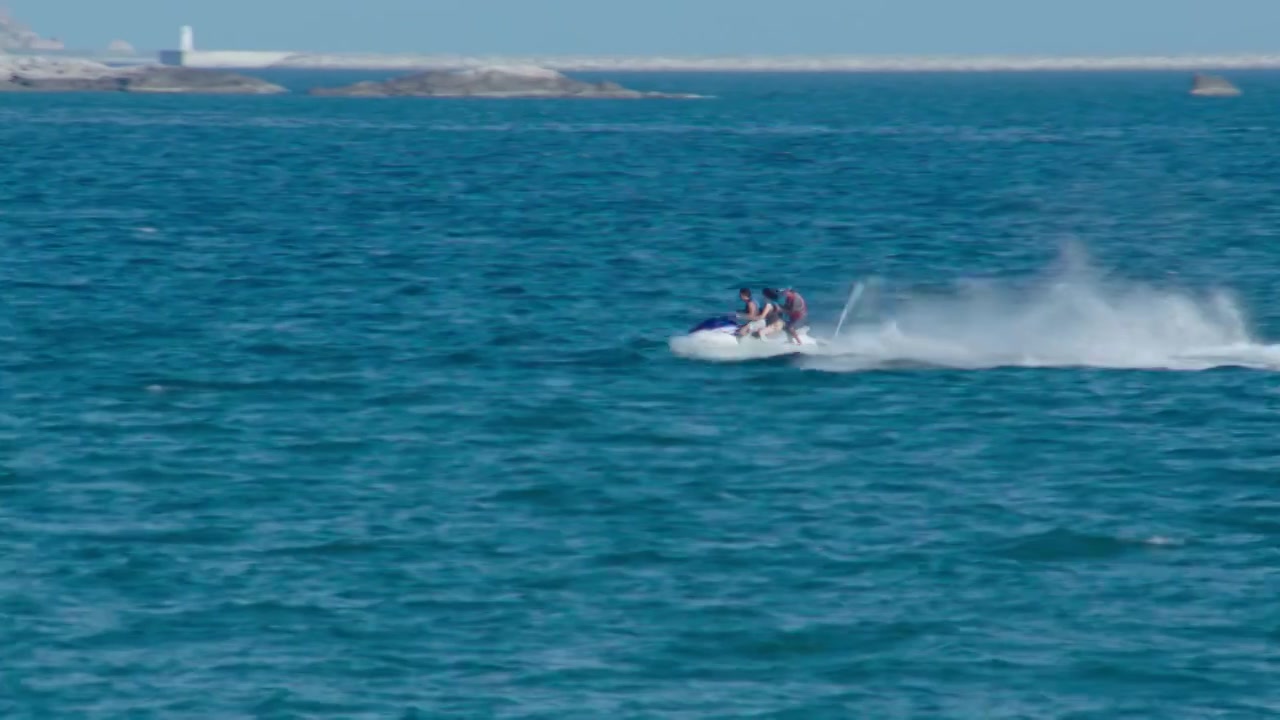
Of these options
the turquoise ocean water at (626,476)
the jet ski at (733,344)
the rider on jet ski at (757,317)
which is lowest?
the turquoise ocean water at (626,476)

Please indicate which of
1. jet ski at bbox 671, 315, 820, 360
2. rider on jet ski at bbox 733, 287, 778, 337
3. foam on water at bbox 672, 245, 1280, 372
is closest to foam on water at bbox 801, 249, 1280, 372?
foam on water at bbox 672, 245, 1280, 372

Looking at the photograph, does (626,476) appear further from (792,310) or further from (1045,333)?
(1045,333)

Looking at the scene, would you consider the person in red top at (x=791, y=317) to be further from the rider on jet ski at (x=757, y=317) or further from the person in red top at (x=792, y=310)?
the rider on jet ski at (x=757, y=317)

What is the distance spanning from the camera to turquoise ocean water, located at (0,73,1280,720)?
76.4ft

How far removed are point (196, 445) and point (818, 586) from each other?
13195 mm

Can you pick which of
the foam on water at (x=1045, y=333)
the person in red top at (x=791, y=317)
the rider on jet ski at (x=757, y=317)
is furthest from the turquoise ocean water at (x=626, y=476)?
the rider on jet ski at (x=757, y=317)

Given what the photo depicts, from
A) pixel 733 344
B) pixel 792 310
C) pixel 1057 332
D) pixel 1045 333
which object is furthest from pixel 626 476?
pixel 1057 332

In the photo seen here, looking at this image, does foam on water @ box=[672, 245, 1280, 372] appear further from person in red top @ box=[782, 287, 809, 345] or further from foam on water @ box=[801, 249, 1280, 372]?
person in red top @ box=[782, 287, 809, 345]

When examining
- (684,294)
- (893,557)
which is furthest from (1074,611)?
(684,294)

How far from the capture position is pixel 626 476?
32.9 m

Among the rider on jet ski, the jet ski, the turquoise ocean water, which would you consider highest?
the rider on jet ski

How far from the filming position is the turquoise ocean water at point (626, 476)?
23.3 metres

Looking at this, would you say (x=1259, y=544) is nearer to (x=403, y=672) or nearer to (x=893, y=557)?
(x=893, y=557)

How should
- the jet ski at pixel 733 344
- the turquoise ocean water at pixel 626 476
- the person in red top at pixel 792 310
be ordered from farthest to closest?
1. the jet ski at pixel 733 344
2. the person in red top at pixel 792 310
3. the turquoise ocean water at pixel 626 476
